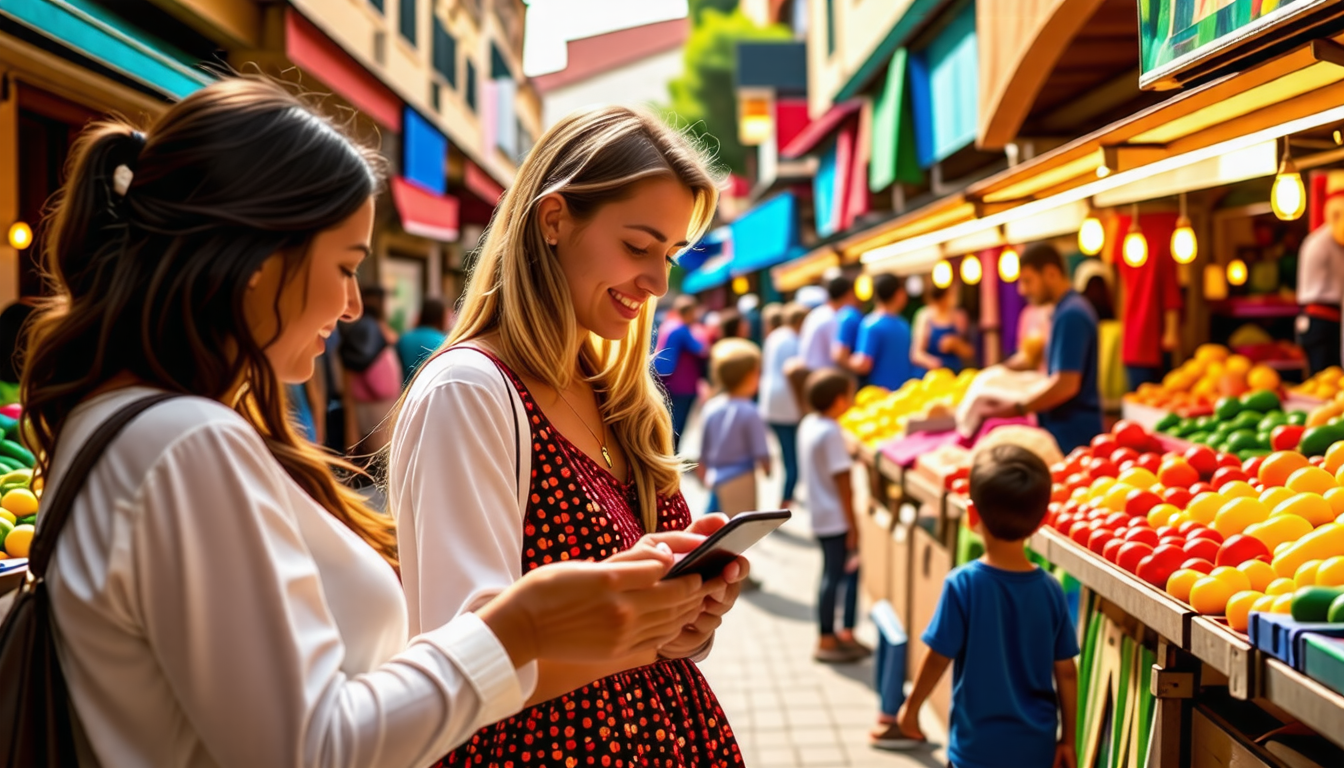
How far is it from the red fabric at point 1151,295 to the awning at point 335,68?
6.85 metres

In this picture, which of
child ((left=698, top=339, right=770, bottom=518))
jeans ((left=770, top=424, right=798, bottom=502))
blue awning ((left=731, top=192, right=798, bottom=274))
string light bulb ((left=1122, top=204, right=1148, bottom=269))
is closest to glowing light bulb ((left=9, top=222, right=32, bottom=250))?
child ((left=698, top=339, right=770, bottom=518))

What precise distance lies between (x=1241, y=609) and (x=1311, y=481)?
1.10 meters

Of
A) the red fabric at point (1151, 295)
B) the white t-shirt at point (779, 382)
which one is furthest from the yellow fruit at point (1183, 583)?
the red fabric at point (1151, 295)

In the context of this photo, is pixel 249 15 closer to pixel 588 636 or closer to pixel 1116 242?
pixel 1116 242

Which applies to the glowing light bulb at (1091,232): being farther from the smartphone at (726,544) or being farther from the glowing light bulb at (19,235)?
the glowing light bulb at (19,235)

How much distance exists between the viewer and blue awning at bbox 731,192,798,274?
62.9 feet

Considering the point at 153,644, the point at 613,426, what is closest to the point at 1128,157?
the point at 613,426

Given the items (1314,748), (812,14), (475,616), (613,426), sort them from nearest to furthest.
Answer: (475,616), (613,426), (1314,748), (812,14)

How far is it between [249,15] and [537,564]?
8252 millimetres

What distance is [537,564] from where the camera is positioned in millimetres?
1835

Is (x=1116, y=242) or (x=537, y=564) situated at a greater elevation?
(x=1116, y=242)

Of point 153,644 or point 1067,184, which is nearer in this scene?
point 153,644

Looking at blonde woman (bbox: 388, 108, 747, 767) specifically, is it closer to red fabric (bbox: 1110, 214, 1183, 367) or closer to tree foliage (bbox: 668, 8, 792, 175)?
red fabric (bbox: 1110, 214, 1183, 367)

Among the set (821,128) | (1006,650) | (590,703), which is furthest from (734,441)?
(821,128)
